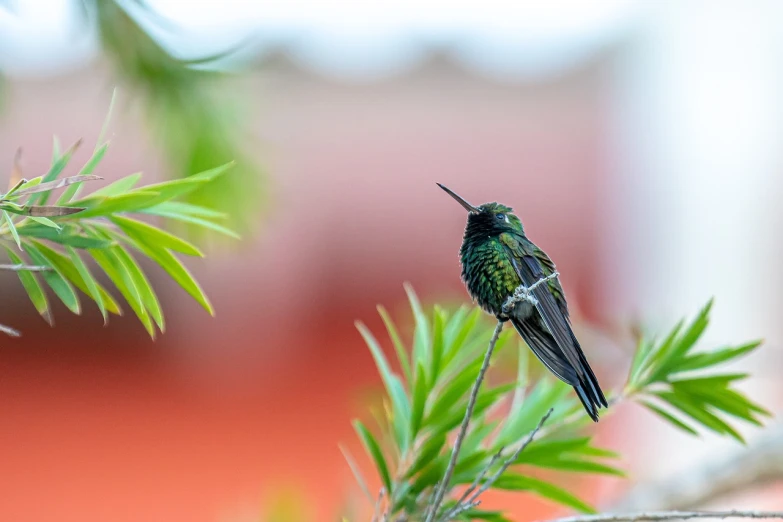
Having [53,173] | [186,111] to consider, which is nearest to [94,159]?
[53,173]

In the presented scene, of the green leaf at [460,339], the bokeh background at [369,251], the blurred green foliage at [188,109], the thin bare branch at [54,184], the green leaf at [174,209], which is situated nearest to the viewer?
the thin bare branch at [54,184]

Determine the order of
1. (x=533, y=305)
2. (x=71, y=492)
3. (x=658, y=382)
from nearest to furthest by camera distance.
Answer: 1. (x=533, y=305)
2. (x=658, y=382)
3. (x=71, y=492)

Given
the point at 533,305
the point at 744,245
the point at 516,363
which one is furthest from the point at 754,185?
the point at 533,305

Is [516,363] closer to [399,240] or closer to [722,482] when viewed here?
[722,482]

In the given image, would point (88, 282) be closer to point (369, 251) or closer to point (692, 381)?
point (692, 381)

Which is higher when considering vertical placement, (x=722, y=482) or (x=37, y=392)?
(x=37, y=392)

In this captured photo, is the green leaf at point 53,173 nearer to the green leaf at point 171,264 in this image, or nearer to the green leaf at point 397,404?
the green leaf at point 171,264

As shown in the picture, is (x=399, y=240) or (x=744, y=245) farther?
(x=744, y=245)

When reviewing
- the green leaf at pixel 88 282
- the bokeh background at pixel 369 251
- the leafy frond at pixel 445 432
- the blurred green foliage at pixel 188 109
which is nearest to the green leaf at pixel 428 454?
the leafy frond at pixel 445 432
